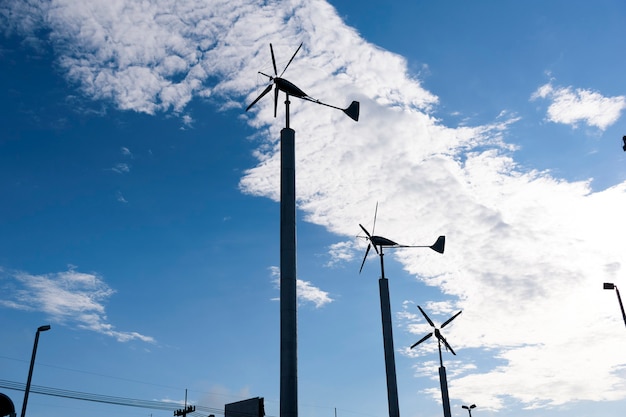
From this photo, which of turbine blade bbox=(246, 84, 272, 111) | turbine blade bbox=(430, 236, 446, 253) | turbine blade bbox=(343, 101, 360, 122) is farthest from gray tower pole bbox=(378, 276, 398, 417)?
turbine blade bbox=(246, 84, 272, 111)

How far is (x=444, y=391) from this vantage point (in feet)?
251

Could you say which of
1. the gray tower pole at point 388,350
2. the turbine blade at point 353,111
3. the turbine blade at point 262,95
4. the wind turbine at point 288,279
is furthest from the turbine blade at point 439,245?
the wind turbine at point 288,279

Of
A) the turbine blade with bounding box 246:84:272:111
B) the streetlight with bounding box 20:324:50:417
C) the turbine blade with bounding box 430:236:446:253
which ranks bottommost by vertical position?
the streetlight with bounding box 20:324:50:417

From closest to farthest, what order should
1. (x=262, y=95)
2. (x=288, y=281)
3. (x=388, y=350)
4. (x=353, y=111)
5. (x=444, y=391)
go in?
(x=288, y=281) < (x=262, y=95) < (x=353, y=111) < (x=388, y=350) < (x=444, y=391)

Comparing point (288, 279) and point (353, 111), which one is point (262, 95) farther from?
point (288, 279)

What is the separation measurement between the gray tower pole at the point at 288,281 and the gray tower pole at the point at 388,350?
2888cm

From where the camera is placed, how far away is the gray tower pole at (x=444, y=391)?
74000 mm

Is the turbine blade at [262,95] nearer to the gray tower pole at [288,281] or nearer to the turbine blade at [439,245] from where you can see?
the gray tower pole at [288,281]

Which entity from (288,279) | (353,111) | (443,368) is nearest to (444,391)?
(443,368)

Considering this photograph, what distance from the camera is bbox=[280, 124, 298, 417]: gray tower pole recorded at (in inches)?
1224

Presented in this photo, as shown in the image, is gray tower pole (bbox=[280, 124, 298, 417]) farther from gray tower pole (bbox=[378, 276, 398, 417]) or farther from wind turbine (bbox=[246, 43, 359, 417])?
gray tower pole (bbox=[378, 276, 398, 417])

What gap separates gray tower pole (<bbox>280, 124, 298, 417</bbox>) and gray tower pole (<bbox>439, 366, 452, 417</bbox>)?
48882 mm

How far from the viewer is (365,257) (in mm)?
74000

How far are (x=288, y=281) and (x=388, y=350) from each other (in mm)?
29515
